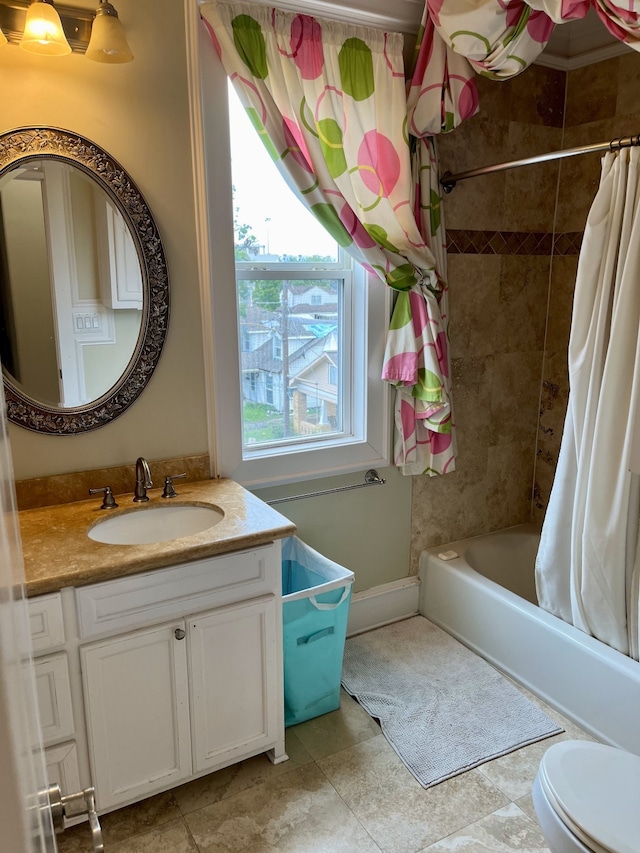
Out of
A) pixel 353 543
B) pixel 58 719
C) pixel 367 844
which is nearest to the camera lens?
pixel 58 719

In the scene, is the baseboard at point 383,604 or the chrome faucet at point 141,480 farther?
the baseboard at point 383,604

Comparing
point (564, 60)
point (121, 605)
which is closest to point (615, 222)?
point (564, 60)

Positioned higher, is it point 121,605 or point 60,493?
point 60,493

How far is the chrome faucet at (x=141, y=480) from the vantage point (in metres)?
2.01

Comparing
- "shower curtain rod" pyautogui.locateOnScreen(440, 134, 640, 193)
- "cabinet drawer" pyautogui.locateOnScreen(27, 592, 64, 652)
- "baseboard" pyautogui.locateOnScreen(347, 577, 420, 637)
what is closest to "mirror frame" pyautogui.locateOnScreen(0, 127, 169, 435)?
"cabinet drawer" pyautogui.locateOnScreen(27, 592, 64, 652)

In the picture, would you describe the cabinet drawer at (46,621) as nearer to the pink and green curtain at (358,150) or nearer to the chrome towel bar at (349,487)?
the chrome towel bar at (349,487)

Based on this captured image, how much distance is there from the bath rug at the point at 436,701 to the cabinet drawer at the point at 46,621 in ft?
3.91

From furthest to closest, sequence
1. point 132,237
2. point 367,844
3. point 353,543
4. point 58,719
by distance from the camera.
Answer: point 353,543 → point 132,237 → point 367,844 → point 58,719

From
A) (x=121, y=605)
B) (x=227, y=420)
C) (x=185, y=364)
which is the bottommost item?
(x=121, y=605)

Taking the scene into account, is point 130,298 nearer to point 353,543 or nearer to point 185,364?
point 185,364

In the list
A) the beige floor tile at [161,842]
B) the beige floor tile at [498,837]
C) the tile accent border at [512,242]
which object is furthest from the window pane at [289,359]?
the beige floor tile at [498,837]

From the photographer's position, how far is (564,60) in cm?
277

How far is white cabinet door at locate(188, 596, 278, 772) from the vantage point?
1.82m

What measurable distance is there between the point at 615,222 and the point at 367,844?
2.03 meters
